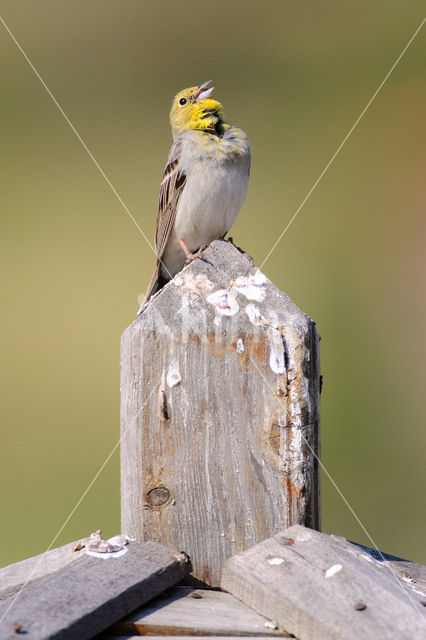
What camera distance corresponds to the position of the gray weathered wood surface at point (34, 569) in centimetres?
146

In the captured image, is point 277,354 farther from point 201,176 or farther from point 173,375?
point 201,176

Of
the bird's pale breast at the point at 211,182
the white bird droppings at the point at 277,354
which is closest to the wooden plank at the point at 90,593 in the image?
the white bird droppings at the point at 277,354

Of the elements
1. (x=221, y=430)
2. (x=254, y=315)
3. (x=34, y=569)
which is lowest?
(x=34, y=569)

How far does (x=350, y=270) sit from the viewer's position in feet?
11.0

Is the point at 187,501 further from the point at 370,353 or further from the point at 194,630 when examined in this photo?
the point at 370,353

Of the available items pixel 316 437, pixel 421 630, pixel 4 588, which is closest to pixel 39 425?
pixel 4 588

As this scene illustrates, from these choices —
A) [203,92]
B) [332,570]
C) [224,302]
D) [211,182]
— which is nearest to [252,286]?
[224,302]

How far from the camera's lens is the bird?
3.20 metres

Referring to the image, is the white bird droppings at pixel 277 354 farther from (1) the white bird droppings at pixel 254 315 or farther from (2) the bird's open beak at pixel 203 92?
(2) the bird's open beak at pixel 203 92

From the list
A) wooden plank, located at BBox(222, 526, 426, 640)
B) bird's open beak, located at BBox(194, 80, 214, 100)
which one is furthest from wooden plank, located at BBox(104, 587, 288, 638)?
bird's open beak, located at BBox(194, 80, 214, 100)

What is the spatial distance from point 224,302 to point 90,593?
0.59 meters

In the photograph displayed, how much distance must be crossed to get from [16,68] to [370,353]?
213 cm

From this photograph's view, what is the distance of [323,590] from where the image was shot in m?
1.17

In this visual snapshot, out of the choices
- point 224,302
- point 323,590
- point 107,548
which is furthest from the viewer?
point 224,302
